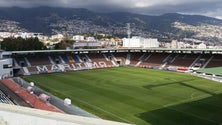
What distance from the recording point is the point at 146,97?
27547 millimetres

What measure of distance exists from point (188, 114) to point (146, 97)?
638 centimetres

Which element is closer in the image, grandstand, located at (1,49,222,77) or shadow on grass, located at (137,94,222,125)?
shadow on grass, located at (137,94,222,125)

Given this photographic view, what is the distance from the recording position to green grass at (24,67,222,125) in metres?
21.1

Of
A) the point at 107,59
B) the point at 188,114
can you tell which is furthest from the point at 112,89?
the point at 107,59

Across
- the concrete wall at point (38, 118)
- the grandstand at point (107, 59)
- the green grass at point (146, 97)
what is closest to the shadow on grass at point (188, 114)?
the green grass at point (146, 97)

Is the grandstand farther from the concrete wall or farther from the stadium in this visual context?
the concrete wall

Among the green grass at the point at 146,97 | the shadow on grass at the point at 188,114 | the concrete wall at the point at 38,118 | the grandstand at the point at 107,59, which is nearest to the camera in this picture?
the concrete wall at the point at 38,118

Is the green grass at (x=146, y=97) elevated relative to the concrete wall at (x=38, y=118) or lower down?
lower down

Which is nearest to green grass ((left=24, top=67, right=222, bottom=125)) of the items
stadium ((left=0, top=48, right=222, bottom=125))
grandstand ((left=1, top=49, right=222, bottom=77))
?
stadium ((left=0, top=48, right=222, bottom=125))

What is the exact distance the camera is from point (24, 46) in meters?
61.1

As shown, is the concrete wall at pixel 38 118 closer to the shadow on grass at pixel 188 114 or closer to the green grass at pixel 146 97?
the green grass at pixel 146 97

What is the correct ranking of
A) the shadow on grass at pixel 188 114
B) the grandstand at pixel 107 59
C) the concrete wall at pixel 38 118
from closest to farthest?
the concrete wall at pixel 38 118
the shadow on grass at pixel 188 114
the grandstand at pixel 107 59

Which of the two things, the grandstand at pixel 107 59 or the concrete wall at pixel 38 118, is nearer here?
the concrete wall at pixel 38 118

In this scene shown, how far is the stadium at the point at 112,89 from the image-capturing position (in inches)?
790
